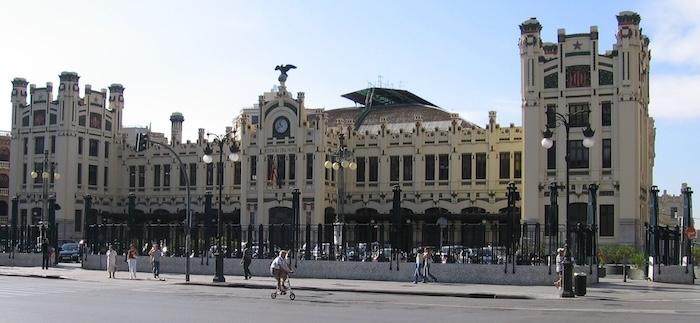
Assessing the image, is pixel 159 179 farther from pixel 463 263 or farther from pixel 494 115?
pixel 463 263

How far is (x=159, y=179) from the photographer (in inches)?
3265

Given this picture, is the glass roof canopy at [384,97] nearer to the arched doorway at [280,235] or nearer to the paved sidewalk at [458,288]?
the arched doorway at [280,235]

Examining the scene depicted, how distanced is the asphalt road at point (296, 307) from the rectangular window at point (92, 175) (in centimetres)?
5087

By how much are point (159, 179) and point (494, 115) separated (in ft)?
106

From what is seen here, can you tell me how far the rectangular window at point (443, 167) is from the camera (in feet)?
233

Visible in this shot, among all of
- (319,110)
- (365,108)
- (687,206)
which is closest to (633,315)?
(687,206)

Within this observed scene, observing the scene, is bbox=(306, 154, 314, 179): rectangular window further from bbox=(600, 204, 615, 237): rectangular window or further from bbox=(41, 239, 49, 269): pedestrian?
bbox=(41, 239, 49, 269): pedestrian

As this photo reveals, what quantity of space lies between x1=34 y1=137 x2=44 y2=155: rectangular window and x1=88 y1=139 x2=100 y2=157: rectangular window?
416cm

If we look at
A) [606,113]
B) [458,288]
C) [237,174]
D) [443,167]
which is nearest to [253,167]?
[237,174]

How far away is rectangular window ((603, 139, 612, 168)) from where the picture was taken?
60.8m

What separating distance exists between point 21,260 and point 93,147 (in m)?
31.6

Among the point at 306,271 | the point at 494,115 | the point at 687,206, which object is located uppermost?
the point at 494,115

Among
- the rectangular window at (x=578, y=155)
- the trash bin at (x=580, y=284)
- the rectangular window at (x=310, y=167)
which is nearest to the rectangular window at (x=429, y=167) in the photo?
the rectangular window at (x=310, y=167)

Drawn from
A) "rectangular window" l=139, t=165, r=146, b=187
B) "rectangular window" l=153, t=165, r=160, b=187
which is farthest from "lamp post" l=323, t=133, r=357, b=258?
"rectangular window" l=139, t=165, r=146, b=187
